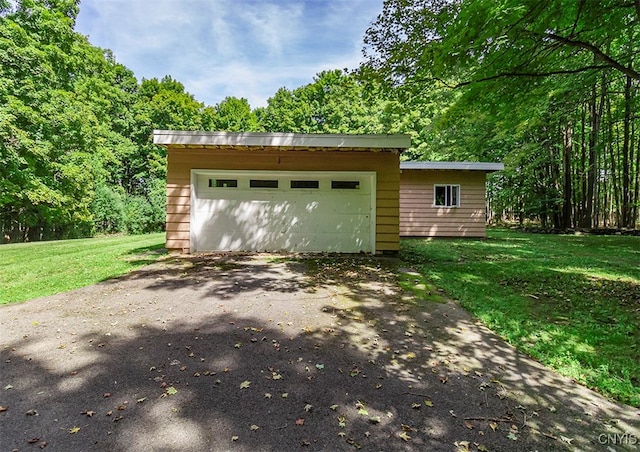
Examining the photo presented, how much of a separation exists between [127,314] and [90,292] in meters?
1.39

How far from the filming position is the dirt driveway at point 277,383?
1.89 meters

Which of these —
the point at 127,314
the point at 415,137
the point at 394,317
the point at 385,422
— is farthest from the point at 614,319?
the point at 415,137

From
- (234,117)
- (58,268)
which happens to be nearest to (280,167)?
(58,268)

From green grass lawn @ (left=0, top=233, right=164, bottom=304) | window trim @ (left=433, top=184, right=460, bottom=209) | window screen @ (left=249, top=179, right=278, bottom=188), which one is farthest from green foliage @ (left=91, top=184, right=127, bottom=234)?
window trim @ (left=433, top=184, right=460, bottom=209)

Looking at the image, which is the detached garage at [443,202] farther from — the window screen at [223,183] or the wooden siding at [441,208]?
the window screen at [223,183]

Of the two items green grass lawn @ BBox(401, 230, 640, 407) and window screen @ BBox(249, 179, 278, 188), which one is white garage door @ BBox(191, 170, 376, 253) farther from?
green grass lawn @ BBox(401, 230, 640, 407)

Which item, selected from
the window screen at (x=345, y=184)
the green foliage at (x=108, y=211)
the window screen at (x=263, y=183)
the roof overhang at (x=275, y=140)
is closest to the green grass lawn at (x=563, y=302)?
the window screen at (x=345, y=184)

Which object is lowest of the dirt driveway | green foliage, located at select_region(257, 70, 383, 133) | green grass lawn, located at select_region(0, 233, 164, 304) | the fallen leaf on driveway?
the fallen leaf on driveway

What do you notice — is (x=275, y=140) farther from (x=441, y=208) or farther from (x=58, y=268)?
(x=441, y=208)

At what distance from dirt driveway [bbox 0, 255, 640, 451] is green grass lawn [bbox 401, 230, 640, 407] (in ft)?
0.94

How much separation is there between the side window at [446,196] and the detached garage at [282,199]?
4.82m

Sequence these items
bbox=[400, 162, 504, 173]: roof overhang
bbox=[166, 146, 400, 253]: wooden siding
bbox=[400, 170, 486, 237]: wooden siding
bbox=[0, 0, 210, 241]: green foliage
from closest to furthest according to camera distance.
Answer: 1. bbox=[166, 146, 400, 253]: wooden siding
2. bbox=[400, 162, 504, 173]: roof overhang
3. bbox=[400, 170, 486, 237]: wooden siding
4. bbox=[0, 0, 210, 241]: green foliage

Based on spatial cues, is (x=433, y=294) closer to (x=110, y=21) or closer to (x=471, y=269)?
(x=471, y=269)

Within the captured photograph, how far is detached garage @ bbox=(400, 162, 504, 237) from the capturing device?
39.2 feet
